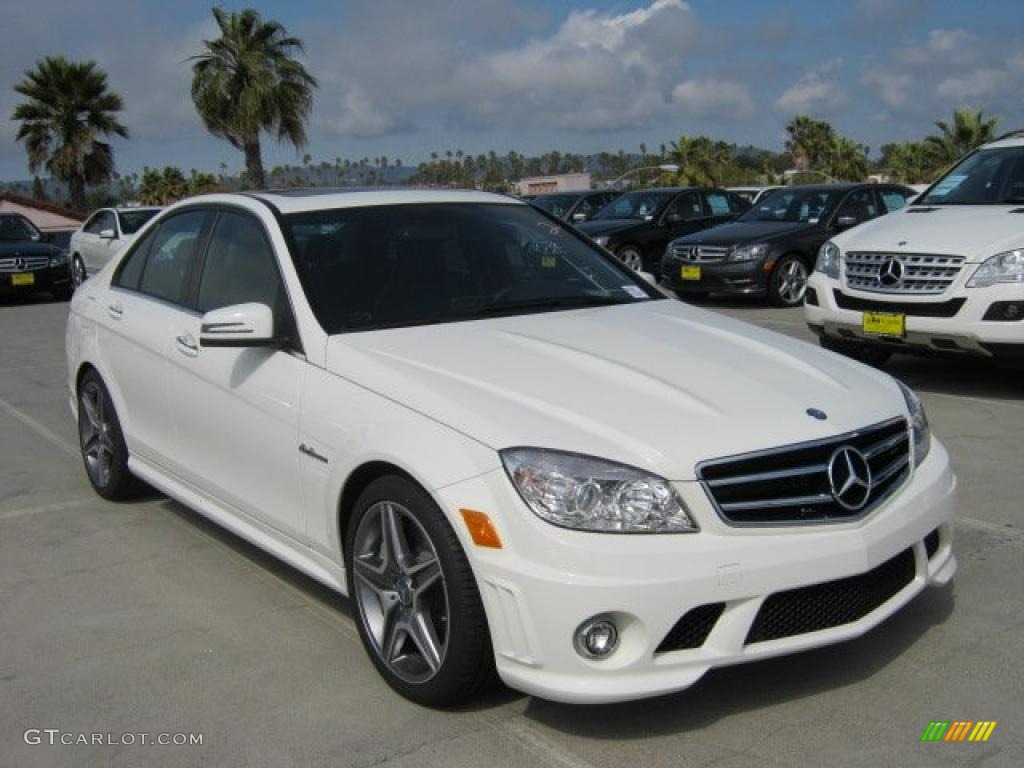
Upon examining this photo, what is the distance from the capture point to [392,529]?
3.39 meters

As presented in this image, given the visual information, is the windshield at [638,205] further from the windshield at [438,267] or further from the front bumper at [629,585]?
the front bumper at [629,585]

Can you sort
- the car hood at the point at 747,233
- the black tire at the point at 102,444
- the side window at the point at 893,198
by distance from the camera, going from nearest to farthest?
the black tire at the point at 102,444
the car hood at the point at 747,233
the side window at the point at 893,198

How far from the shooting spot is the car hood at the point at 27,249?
18109 millimetres

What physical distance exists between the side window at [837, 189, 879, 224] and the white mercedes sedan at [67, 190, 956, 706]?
32.4 ft

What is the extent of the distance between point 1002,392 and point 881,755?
5309 mm

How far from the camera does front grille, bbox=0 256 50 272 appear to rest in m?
17.9

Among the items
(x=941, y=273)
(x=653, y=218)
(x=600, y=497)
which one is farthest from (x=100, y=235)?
(x=600, y=497)

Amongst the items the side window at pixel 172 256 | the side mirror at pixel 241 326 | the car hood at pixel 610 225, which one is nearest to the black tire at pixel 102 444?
the side window at pixel 172 256

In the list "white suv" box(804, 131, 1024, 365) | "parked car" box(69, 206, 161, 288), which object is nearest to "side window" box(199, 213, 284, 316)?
"white suv" box(804, 131, 1024, 365)

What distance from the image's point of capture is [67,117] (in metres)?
39.7

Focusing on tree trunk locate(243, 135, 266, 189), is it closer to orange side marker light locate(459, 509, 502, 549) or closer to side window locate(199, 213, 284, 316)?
side window locate(199, 213, 284, 316)

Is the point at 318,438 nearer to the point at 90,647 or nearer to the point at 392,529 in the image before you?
the point at 392,529

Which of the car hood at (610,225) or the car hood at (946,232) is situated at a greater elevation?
the car hood at (946,232)

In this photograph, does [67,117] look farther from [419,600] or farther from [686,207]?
[419,600]
